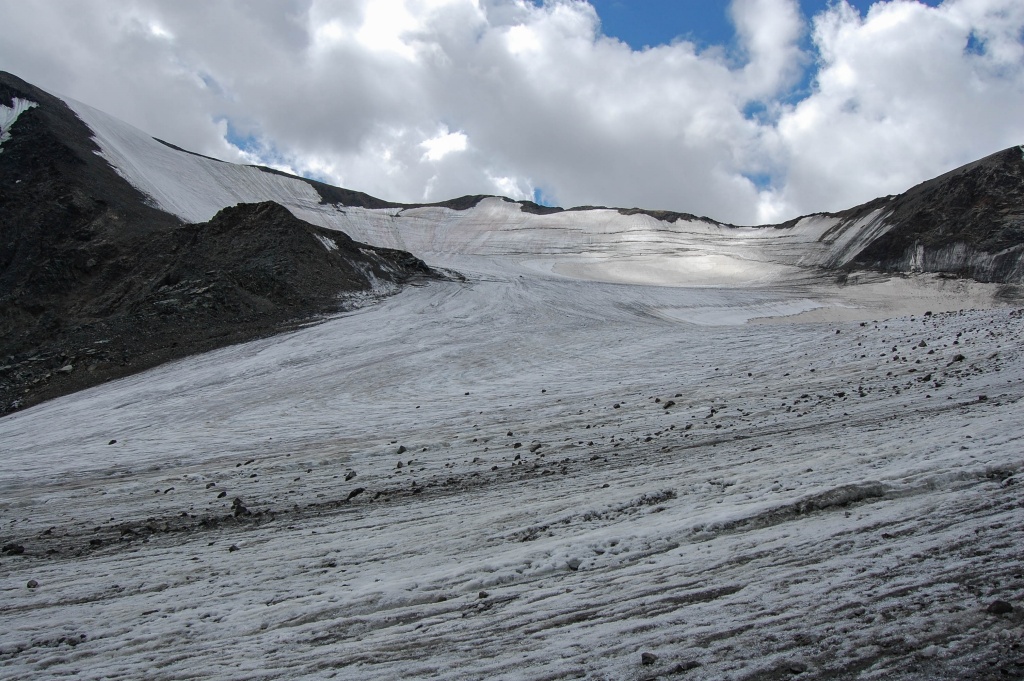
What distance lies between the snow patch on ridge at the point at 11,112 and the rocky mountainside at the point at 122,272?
0.41 metres

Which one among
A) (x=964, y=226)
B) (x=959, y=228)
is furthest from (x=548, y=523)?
(x=964, y=226)

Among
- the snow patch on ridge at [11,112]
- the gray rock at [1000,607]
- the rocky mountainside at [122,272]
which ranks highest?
the snow patch on ridge at [11,112]

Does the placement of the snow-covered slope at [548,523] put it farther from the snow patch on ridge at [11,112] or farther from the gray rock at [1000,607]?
the snow patch on ridge at [11,112]

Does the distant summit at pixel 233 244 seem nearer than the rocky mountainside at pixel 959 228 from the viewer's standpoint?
Yes

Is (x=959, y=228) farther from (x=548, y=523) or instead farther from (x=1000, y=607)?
(x=1000, y=607)

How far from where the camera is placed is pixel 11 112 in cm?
3788

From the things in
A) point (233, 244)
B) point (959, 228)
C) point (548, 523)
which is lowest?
point (548, 523)

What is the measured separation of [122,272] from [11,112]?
18.3m

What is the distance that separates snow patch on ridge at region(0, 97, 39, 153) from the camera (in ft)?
118

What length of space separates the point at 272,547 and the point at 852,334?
14352mm

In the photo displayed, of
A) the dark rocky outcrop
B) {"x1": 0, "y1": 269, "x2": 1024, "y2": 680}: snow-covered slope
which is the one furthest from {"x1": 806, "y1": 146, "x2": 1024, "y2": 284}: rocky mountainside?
{"x1": 0, "y1": 269, "x2": 1024, "y2": 680}: snow-covered slope

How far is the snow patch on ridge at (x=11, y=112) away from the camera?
36.0 meters

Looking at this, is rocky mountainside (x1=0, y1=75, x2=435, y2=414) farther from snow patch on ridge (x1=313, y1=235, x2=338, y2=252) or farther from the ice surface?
the ice surface

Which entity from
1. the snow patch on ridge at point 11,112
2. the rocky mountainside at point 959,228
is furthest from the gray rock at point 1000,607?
the snow patch on ridge at point 11,112
